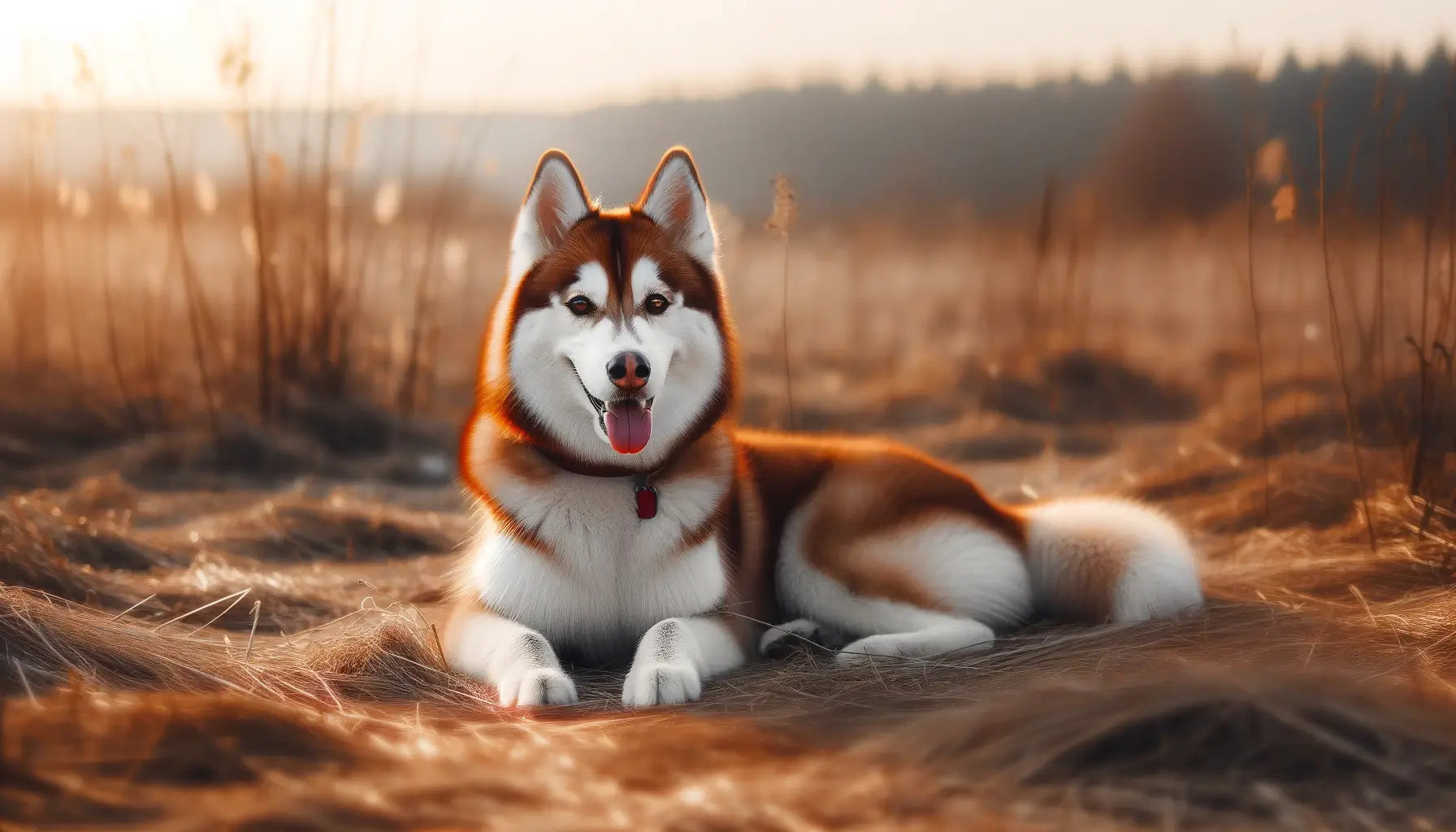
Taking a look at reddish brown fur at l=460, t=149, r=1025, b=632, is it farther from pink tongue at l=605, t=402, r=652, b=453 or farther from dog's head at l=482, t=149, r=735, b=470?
pink tongue at l=605, t=402, r=652, b=453

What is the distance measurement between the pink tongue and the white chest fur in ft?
1.05

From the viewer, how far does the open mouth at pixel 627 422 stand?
300cm

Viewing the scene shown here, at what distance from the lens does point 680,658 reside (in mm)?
3053

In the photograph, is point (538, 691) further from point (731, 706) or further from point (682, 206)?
point (682, 206)

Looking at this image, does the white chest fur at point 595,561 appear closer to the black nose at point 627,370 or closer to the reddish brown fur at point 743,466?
the reddish brown fur at point 743,466

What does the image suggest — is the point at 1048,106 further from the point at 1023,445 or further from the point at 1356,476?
the point at 1356,476

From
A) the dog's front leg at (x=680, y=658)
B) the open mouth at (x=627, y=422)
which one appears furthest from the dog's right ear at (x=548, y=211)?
the dog's front leg at (x=680, y=658)

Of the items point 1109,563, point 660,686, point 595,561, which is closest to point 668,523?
point 595,561

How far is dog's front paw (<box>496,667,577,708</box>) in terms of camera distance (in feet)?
9.43

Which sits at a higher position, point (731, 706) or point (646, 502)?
point (646, 502)

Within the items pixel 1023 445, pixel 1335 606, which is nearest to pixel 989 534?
pixel 1335 606

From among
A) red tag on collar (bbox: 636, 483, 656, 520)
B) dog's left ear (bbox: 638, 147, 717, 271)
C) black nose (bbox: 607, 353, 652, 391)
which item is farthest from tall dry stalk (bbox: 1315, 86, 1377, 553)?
black nose (bbox: 607, 353, 652, 391)

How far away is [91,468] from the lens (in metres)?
6.18

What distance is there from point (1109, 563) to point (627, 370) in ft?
5.63
